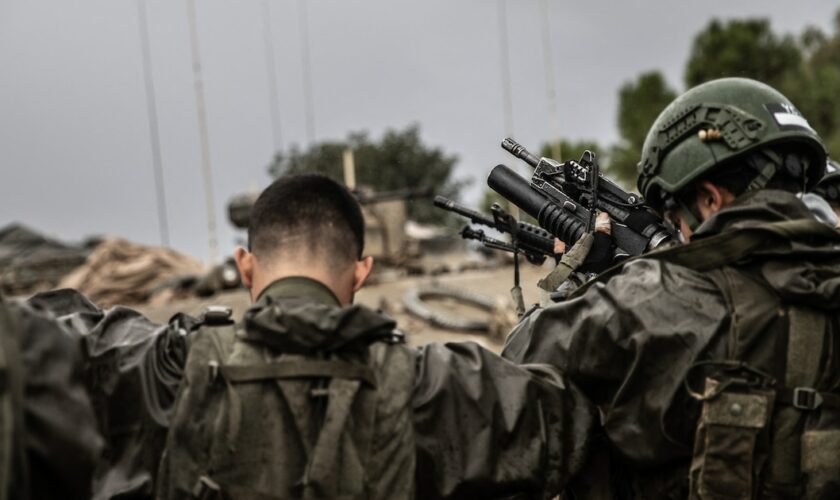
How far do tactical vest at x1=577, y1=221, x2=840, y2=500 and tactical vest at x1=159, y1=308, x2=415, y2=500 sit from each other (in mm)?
785

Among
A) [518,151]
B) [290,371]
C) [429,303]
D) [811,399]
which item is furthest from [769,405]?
[429,303]

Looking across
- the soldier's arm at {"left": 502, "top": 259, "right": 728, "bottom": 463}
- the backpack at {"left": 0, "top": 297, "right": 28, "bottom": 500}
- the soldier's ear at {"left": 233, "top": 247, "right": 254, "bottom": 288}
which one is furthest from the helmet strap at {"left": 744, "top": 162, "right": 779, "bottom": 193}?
the backpack at {"left": 0, "top": 297, "right": 28, "bottom": 500}

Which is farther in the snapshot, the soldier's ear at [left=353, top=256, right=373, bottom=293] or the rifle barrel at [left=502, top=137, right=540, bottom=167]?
the rifle barrel at [left=502, top=137, right=540, bottom=167]

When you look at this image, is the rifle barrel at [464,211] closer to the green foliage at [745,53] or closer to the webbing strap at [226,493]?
the webbing strap at [226,493]

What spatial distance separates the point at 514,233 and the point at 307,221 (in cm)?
148

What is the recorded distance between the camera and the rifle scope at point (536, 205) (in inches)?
185

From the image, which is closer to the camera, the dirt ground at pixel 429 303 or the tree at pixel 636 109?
the dirt ground at pixel 429 303

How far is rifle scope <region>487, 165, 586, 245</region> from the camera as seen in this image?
Result: 4695 mm

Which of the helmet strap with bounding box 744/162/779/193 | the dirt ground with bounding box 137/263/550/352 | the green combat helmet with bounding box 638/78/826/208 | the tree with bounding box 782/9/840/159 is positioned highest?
the green combat helmet with bounding box 638/78/826/208

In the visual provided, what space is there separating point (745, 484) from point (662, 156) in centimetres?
105

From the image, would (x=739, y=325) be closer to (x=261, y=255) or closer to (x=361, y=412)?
(x=361, y=412)

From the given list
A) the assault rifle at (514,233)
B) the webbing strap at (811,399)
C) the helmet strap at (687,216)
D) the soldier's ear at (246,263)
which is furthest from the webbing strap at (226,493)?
the assault rifle at (514,233)

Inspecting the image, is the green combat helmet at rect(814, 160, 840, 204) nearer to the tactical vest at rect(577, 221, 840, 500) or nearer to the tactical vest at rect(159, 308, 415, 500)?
the tactical vest at rect(577, 221, 840, 500)

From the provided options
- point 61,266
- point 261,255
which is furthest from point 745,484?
point 61,266
